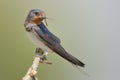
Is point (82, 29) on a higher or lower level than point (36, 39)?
lower

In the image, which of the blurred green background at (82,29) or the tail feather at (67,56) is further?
the blurred green background at (82,29)

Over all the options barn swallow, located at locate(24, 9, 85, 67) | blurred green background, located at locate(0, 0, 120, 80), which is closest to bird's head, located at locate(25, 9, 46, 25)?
barn swallow, located at locate(24, 9, 85, 67)

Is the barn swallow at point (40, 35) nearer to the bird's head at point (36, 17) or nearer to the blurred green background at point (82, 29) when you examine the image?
the bird's head at point (36, 17)

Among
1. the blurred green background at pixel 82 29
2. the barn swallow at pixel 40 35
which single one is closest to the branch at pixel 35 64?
the barn swallow at pixel 40 35

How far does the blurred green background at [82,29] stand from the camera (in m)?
1.21

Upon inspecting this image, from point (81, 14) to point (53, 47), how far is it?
48 cm

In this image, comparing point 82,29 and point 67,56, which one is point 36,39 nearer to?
point 67,56

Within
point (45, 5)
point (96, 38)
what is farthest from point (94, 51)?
point (45, 5)

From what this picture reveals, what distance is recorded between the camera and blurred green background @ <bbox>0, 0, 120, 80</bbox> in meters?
1.21

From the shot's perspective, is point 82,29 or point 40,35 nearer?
point 40,35

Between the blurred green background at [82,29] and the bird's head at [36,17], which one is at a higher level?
the bird's head at [36,17]

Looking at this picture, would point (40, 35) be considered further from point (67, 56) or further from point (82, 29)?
point (82, 29)

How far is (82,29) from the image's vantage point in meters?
1.21

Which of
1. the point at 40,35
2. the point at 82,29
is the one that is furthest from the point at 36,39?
the point at 82,29
